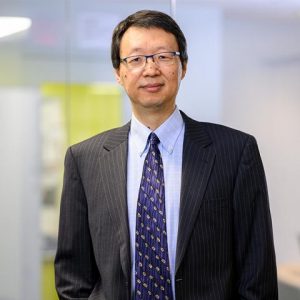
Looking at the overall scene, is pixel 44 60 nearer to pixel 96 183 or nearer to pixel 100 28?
pixel 100 28

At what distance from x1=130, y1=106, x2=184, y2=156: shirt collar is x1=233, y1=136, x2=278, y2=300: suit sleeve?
0.79 feet

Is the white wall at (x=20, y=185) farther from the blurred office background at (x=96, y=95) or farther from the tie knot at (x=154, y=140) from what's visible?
the tie knot at (x=154, y=140)

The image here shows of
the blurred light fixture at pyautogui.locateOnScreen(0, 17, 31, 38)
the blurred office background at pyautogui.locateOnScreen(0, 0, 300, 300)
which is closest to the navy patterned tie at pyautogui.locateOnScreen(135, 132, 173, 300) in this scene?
the blurred office background at pyautogui.locateOnScreen(0, 0, 300, 300)

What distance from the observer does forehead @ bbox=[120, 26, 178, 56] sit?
74.8 inches

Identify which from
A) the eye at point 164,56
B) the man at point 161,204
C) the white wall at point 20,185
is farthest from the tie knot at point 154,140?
the white wall at point 20,185

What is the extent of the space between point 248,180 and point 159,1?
1.41 meters

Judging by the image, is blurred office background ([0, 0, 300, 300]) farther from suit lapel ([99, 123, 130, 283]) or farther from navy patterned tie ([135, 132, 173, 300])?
navy patterned tie ([135, 132, 173, 300])

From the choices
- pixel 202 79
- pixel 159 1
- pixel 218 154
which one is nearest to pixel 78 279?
pixel 218 154

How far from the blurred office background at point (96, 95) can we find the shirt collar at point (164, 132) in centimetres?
97

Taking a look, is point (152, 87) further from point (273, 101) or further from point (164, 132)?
point (273, 101)

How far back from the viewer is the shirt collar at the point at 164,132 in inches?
76.4

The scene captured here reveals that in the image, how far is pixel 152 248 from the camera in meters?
1.82

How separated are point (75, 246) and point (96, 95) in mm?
1143

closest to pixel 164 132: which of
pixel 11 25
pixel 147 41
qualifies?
pixel 147 41
